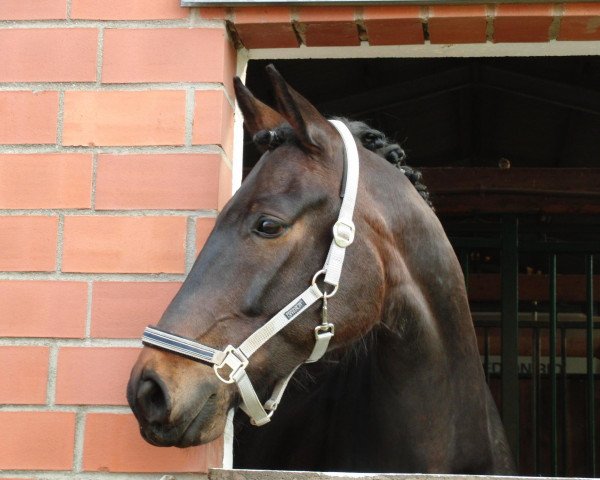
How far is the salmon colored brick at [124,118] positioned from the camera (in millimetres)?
2188

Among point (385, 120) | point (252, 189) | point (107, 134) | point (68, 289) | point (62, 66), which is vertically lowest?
point (68, 289)

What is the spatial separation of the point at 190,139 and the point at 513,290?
1.96 meters

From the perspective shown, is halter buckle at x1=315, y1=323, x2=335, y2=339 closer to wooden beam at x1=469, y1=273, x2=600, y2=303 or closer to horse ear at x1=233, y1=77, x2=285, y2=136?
horse ear at x1=233, y1=77, x2=285, y2=136

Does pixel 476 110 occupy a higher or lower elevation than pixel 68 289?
higher

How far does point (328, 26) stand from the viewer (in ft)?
7.29

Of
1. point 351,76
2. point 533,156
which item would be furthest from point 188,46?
point 533,156

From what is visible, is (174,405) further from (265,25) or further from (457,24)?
(457,24)

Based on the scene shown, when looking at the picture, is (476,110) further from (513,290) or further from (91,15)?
(91,15)

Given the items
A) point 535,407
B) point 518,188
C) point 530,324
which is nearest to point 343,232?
point 518,188

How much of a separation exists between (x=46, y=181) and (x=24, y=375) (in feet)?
1.48

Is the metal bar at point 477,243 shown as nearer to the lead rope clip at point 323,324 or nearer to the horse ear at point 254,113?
the horse ear at point 254,113

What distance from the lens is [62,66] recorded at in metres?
2.23

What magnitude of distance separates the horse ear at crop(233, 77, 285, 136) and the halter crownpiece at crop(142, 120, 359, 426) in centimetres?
23

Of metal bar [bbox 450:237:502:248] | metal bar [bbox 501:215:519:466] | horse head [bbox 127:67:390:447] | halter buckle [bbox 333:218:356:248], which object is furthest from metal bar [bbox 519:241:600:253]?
halter buckle [bbox 333:218:356:248]
